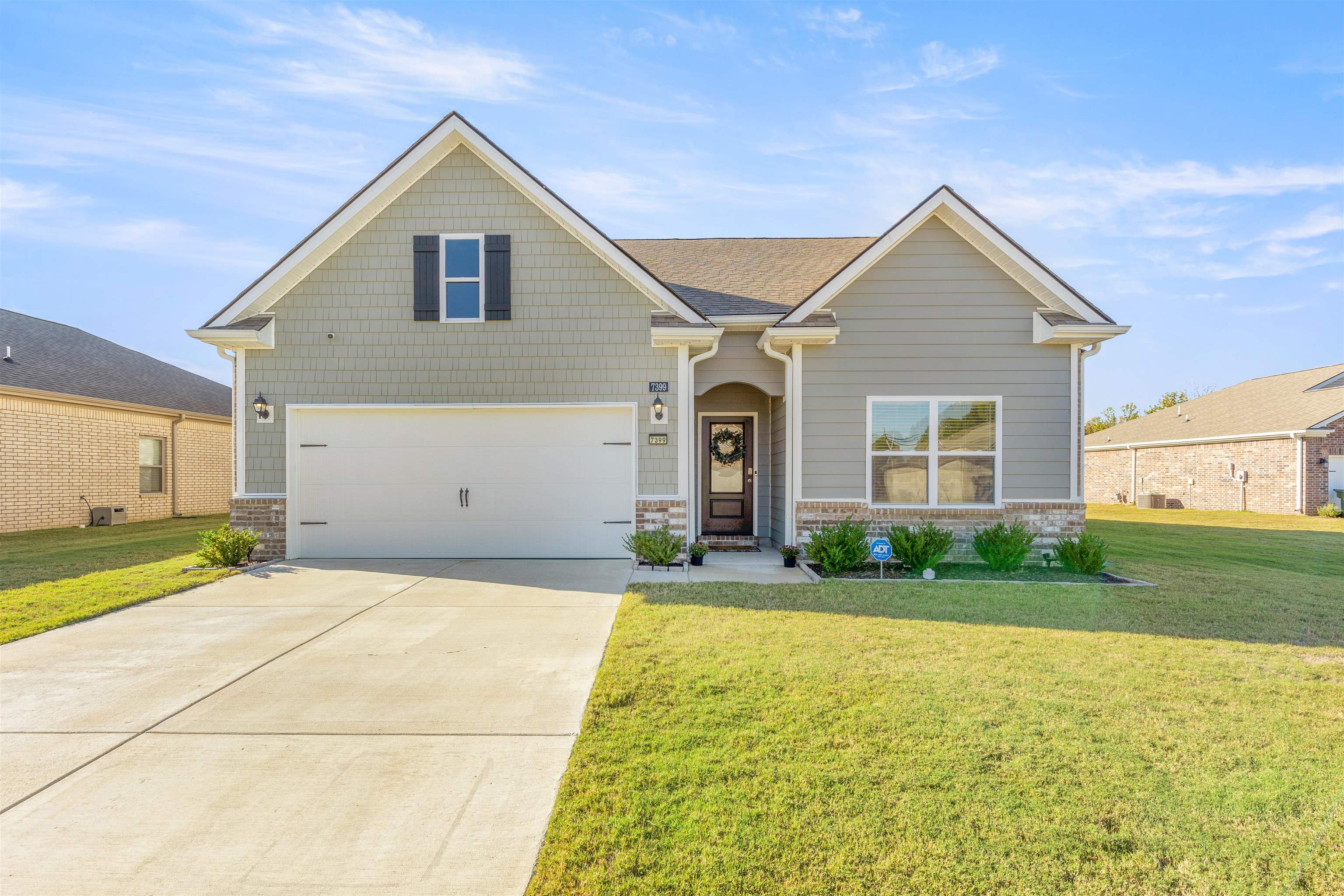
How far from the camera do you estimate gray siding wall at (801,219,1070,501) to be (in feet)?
31.7

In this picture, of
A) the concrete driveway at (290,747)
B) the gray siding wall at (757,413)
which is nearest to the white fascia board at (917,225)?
the gray siding wall at (757,413)

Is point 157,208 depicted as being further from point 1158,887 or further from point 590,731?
point 1158,887

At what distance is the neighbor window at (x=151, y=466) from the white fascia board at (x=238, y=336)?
9945mm

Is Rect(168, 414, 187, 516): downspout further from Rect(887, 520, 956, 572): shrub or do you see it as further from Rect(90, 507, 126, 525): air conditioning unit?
Rect(887, 520, 956, 572): shrub

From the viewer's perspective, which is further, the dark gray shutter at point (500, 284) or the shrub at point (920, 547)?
the dark gray shutter at point (500, 284)

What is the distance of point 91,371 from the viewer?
16312 millimetres

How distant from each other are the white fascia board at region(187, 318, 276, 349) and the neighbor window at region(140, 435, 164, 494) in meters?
9.95

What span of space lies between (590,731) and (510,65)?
1039cm

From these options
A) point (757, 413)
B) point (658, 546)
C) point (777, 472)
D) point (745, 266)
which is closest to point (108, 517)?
point (658, 546)

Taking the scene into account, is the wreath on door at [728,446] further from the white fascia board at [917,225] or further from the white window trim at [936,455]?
the white fascia board at [917,225]

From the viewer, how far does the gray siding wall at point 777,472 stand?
10.5m

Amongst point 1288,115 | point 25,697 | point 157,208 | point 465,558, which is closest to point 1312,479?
point 1288,115

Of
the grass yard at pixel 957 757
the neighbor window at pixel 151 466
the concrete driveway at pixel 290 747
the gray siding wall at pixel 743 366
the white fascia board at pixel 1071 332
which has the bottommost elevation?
the concrete driveway at pixel 290 747

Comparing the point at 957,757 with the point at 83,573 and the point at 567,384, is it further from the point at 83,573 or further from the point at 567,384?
the point at 83,573
